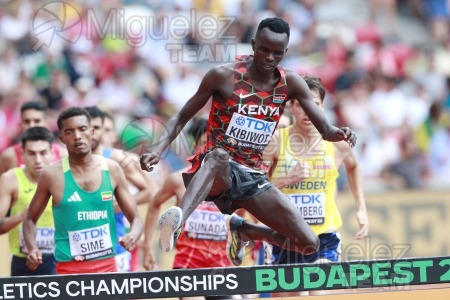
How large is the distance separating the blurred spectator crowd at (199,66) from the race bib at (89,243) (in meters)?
5.85

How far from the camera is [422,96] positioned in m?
18.2

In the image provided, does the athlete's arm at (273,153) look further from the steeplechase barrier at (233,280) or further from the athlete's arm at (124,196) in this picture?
the steeplechase barrier at (233,280)

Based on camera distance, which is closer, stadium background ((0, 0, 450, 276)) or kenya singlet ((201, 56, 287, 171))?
kenya singlet ((201, 56, 287, 171))

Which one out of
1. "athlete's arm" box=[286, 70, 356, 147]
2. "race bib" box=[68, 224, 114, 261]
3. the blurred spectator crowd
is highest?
the blurred spectator crowd

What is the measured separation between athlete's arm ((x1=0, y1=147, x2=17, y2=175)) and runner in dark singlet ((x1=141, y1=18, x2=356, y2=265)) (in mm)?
3424

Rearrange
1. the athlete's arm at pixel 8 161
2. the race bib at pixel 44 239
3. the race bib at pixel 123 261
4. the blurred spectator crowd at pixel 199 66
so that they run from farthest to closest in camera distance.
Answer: the blurred spectator crowd at pixel 199 66 → the athlete's arm at pixel 8 161 → the race bib at pixel 123 261 → the race bib at pixel 44 239

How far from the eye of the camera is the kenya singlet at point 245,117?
8.52 metres

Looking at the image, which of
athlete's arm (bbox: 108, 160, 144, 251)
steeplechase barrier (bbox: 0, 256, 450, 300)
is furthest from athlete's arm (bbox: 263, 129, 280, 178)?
steeplechase barrier (bbox: 0, 256, 450, 300)

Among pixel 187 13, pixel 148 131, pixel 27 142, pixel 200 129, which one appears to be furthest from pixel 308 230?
pixel 187 13

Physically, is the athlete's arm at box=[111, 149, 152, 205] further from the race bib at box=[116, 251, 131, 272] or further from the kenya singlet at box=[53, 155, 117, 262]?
the kenya singlet at box=[53, 155, 117, 262]

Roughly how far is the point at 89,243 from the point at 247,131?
2037 mm

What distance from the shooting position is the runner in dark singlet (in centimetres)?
841

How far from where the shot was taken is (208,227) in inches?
413

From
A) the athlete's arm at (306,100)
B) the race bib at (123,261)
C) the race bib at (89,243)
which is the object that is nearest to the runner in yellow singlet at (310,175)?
the athlete's arm at (306,100)
